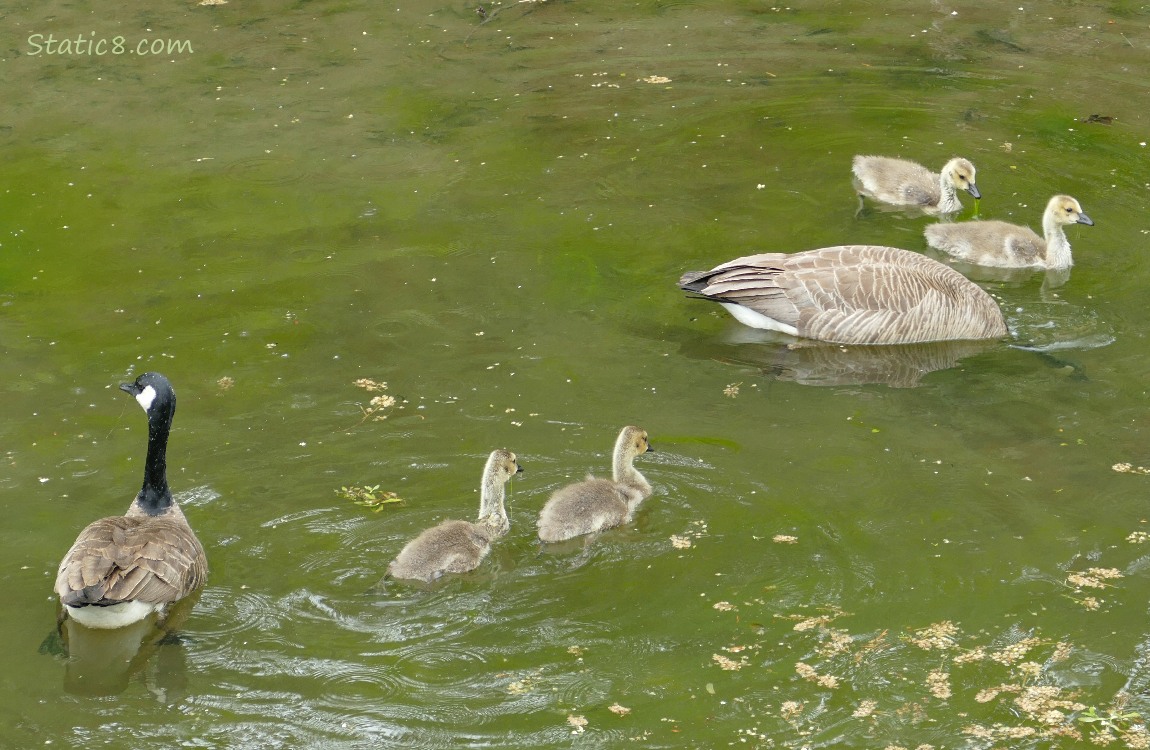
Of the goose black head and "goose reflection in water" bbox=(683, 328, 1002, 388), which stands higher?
the goose black head

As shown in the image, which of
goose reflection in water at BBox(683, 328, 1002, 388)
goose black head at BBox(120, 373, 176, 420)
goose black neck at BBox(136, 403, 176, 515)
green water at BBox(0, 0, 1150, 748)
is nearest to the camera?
green water at BBox(0, 0, 1150, 748)

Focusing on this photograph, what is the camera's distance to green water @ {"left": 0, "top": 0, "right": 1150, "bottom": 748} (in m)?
6.40

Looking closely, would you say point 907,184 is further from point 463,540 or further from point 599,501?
point 463,540

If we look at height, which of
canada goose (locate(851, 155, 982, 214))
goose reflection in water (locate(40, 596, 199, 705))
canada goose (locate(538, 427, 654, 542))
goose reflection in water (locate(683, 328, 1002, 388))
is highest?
canada goose (locate(851, 155, 982, 214))

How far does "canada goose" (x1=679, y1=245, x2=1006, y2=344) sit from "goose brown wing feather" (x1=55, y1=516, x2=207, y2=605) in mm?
4238

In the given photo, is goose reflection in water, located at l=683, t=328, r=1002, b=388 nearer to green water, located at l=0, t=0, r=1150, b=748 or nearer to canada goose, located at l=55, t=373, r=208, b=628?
green water, located at l=0, t=0, r=1150, b=748

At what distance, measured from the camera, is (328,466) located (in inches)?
321

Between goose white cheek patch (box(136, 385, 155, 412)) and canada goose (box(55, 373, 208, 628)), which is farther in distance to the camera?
goose white cheek patch (box(136, 385, 155, 412))

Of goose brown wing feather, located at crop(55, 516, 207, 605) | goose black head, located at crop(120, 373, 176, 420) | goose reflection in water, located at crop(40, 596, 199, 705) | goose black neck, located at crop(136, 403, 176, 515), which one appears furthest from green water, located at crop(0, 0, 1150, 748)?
goose black head, located at crop(120, 373, 176, 420)

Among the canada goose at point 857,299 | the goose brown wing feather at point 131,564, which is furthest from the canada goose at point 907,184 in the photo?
the goose brown wing feather at point 131,564

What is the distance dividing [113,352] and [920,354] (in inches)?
220

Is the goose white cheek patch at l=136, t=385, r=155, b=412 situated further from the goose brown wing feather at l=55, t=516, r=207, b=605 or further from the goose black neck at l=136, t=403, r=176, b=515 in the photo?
the goose brown wing feather at l=55, t=516, r=207, b=605

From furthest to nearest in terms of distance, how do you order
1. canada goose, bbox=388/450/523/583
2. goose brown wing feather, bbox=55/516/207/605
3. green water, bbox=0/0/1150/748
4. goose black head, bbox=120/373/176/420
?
goose black head, bbox=120/373/176/420 < canada goose, bbox=388/450/523/583 < goose brown wing feather, bbox=55/516/207/605 < green water, bbox=0/0/1150/748

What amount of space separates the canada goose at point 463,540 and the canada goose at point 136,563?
40.3 inches
